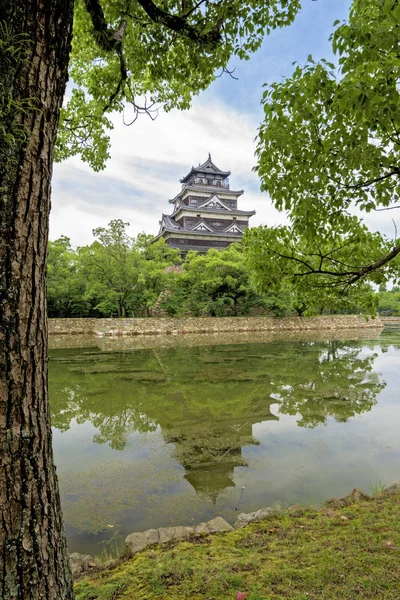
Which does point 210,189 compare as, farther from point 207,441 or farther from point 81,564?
point 81,564

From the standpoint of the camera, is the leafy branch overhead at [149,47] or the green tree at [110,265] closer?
the leafy branch overhead at [149,47]

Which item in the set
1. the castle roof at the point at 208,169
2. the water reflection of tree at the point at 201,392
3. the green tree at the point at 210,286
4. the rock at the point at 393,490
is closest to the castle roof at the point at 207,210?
the castle roof at the point at 208,169

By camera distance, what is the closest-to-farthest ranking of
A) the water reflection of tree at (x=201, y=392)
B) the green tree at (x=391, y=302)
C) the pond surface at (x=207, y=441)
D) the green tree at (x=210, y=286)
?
the pond surface at (x=207, y=441) < the water reflection of tree at (x=201, y=392) < the green tree at (x=210, y=286) < the green tree at (x=391, y=302)

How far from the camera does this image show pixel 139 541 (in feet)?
8.25

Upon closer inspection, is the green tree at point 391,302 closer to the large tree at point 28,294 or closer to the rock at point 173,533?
the rock at point 173,533

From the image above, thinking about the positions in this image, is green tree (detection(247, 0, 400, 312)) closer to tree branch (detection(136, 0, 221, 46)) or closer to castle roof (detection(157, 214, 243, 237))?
tree branch (detection(136, 0, 221, 46))

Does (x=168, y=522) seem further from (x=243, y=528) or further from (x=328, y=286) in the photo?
(x=328, y=286)

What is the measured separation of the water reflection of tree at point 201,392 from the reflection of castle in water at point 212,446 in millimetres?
16

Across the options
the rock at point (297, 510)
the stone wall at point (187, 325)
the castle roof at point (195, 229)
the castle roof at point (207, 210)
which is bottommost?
the rock at point (297, 510)

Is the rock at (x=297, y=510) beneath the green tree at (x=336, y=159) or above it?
beneath

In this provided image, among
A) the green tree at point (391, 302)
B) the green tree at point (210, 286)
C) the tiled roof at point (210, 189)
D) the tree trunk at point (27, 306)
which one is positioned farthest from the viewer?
the green tree at point (391, 302)

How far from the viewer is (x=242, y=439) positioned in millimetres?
5113

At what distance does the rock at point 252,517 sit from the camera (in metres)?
2.79

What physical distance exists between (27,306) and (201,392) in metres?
6.94
